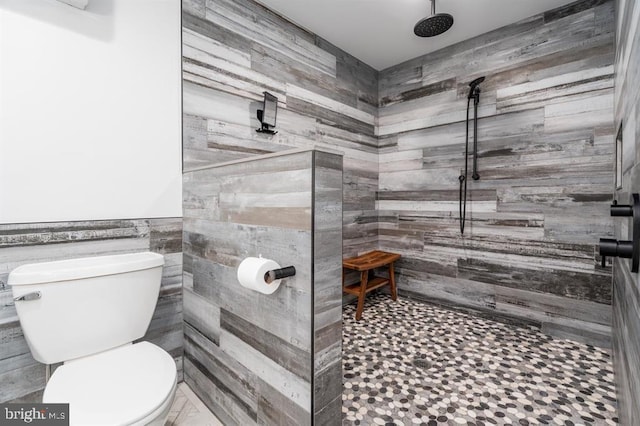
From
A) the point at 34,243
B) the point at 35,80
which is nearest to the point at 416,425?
the point at 34,243

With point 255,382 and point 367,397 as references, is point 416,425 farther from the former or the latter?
point 255,382

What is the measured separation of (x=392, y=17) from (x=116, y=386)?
284 cm

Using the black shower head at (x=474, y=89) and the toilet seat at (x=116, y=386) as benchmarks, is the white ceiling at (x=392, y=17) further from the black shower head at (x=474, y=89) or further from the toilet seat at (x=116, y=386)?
the toilet seat at (x=116, y=386)

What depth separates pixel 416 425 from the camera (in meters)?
1.41

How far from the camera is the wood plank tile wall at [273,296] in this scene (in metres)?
1.08

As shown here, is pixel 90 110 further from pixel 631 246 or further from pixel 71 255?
pixel 631 246

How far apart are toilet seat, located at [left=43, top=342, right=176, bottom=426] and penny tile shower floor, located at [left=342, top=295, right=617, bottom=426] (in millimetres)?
873

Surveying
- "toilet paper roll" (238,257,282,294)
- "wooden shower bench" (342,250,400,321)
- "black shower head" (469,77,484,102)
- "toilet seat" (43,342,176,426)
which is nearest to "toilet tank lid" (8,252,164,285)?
"toilet seat" (43,342,176,426)

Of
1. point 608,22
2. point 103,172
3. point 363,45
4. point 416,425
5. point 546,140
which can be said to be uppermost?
point 363,45

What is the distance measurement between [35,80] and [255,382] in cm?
170

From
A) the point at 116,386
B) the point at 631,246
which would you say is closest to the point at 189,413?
the point at 116,386

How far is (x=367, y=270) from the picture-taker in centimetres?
257

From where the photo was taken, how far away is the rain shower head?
6.75 ft

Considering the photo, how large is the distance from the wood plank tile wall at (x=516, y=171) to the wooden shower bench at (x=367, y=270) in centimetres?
18
